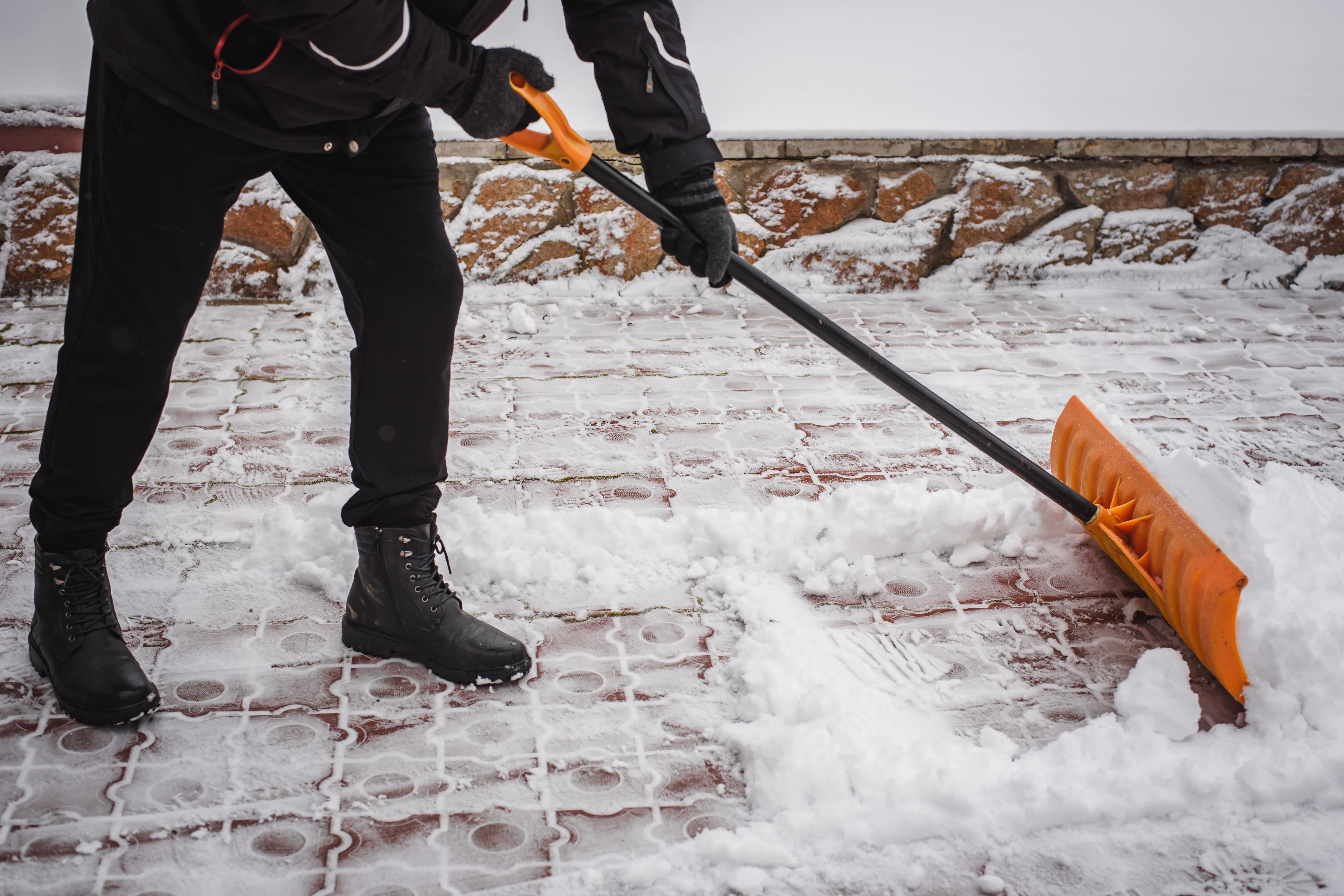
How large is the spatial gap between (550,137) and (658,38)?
23 cm

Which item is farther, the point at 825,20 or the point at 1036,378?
the point at 825,20

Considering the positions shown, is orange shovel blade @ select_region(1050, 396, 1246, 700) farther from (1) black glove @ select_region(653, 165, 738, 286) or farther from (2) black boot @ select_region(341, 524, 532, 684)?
(2) black boot @ select_region(341, 524, 532, 684)

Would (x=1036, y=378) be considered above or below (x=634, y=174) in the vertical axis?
below

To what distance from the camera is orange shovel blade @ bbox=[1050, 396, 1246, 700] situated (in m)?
1.61

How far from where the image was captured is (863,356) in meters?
1.74

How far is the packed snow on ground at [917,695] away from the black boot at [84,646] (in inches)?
15.1

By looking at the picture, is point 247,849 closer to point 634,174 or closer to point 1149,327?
point 634,174

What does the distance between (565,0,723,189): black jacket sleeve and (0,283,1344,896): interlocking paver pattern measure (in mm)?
833

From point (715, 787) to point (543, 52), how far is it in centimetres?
328

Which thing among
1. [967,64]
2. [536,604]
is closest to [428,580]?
[536,604]

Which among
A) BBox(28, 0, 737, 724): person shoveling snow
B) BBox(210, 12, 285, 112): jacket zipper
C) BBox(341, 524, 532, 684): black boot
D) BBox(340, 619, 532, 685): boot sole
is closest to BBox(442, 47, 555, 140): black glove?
BBox(28, 0, 737, 724): person shoveling snow

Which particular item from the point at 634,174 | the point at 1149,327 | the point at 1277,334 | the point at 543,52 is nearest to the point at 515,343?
the point at 634,174

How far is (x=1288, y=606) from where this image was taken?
5.49ft

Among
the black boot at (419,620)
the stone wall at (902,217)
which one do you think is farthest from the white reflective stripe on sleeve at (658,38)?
the stone wall at (902,217)
